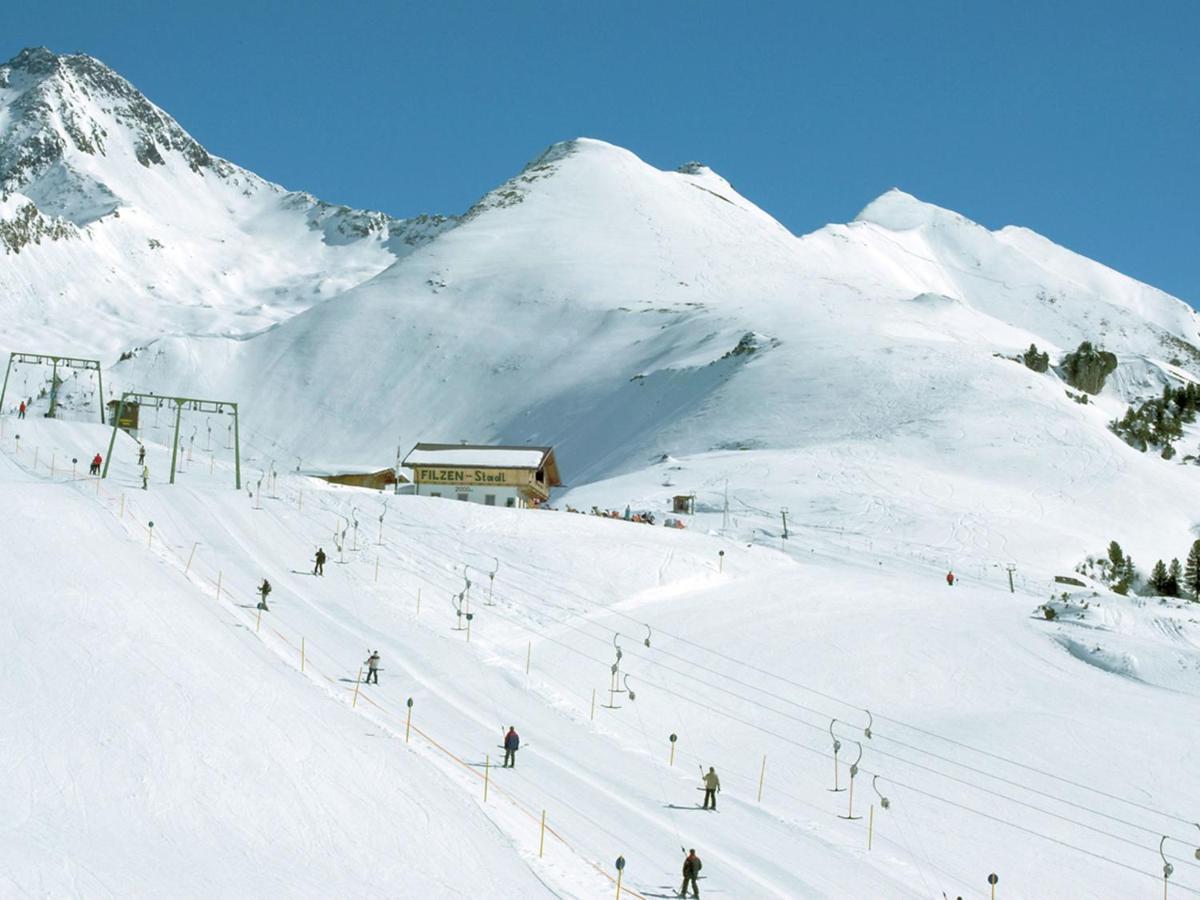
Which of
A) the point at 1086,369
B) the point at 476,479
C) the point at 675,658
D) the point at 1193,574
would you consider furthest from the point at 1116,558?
the point at 1086,369

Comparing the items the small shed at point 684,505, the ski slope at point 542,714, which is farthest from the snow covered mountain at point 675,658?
the small shed at point 684,505

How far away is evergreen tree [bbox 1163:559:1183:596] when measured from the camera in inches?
2517

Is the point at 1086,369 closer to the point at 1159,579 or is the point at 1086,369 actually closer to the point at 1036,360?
the point at 1036,360

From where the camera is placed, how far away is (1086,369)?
127 meters

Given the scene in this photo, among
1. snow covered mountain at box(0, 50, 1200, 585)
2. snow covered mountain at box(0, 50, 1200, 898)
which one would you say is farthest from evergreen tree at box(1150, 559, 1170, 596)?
snow covered mountain at box(0, 50, 1200, 585)

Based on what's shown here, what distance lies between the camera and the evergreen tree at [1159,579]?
2530 inches

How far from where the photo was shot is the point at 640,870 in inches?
838

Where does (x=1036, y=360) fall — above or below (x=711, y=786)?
above

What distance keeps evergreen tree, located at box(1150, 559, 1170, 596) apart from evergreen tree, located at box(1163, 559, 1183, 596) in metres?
0.20

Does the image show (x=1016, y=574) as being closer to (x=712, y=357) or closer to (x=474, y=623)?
(x=474, y=623)

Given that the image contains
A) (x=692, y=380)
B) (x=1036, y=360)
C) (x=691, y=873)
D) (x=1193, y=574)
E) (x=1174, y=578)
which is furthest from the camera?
(x=1036, y=360)

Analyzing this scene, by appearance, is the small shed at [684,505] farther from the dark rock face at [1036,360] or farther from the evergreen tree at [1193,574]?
the dark rock face at [1036,360]

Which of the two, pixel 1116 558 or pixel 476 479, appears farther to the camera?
pixel 476 479

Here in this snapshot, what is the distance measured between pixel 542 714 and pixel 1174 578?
1839 inches
